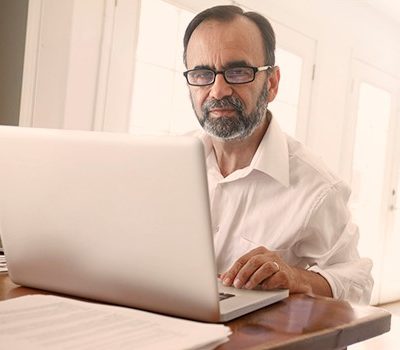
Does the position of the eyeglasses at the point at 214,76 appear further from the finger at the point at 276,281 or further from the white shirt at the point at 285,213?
the finger at the point at 276,281

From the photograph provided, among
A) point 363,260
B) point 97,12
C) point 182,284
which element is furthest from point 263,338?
point 97,12

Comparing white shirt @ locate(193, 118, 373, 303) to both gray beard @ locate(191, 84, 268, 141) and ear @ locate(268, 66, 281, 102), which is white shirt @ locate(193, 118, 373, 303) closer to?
gray beard @ locate(191, 84, 268, 141)

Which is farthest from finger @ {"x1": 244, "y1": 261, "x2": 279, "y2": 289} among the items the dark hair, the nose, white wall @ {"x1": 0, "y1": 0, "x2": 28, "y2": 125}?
white wall @ {"x1": 0, "y1": 0, "x2": 28, "y2": 125}

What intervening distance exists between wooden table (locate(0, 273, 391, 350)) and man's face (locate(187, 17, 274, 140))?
684 millimetres

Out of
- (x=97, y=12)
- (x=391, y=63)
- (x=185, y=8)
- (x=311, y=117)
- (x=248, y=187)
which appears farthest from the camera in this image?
(x=391, y=63)

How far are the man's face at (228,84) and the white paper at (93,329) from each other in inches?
32.6

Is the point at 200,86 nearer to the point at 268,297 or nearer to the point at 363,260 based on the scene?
the point at 363,260

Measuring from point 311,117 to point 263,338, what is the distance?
3900 millimetres

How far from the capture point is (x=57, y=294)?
→ 36.0 inches

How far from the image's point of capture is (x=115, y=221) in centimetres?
80

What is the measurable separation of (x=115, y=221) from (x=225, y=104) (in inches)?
31.7

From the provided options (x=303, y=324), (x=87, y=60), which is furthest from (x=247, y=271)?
(x=87, y=60)

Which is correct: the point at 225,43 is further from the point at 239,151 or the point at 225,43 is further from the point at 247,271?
the point at 247,271

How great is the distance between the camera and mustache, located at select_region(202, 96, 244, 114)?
5.00 ft
